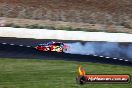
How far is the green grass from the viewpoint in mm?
21484

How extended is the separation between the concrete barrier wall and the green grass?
5981 mm

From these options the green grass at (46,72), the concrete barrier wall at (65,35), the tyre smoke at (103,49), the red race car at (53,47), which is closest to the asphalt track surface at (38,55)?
the red race car at (53,47)

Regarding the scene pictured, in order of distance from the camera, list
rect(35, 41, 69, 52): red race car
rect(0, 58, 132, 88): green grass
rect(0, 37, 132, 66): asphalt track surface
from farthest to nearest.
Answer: rect(35, 41, 69, 52): red race car, rect(0, 37, 132, 66): asphalt track surface, rect(0, 58, 132, 88): green grass

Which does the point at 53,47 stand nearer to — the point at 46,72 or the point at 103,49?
the point at 103,49

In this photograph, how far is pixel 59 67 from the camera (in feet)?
81.8

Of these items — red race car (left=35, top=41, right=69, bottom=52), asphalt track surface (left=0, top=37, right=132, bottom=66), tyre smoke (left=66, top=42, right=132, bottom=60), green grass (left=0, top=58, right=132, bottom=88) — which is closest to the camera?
green grass (left=0, top=58, right=132, bottom=88)

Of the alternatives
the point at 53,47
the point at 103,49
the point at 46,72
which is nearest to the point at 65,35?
the point at 53,47

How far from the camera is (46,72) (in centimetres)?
2378

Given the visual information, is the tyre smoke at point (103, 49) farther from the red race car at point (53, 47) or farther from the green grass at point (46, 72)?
the green grass at point (46, 72)

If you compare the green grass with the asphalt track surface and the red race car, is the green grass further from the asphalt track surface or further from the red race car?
the red race car

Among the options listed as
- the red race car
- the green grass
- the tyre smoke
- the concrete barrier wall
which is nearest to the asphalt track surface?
the red race car

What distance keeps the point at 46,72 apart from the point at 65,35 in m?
8.74

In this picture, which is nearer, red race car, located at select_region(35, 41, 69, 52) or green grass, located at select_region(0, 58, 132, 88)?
green grass, located at select_region(0, 58, 132, 88)

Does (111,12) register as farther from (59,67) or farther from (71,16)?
(59,67)
